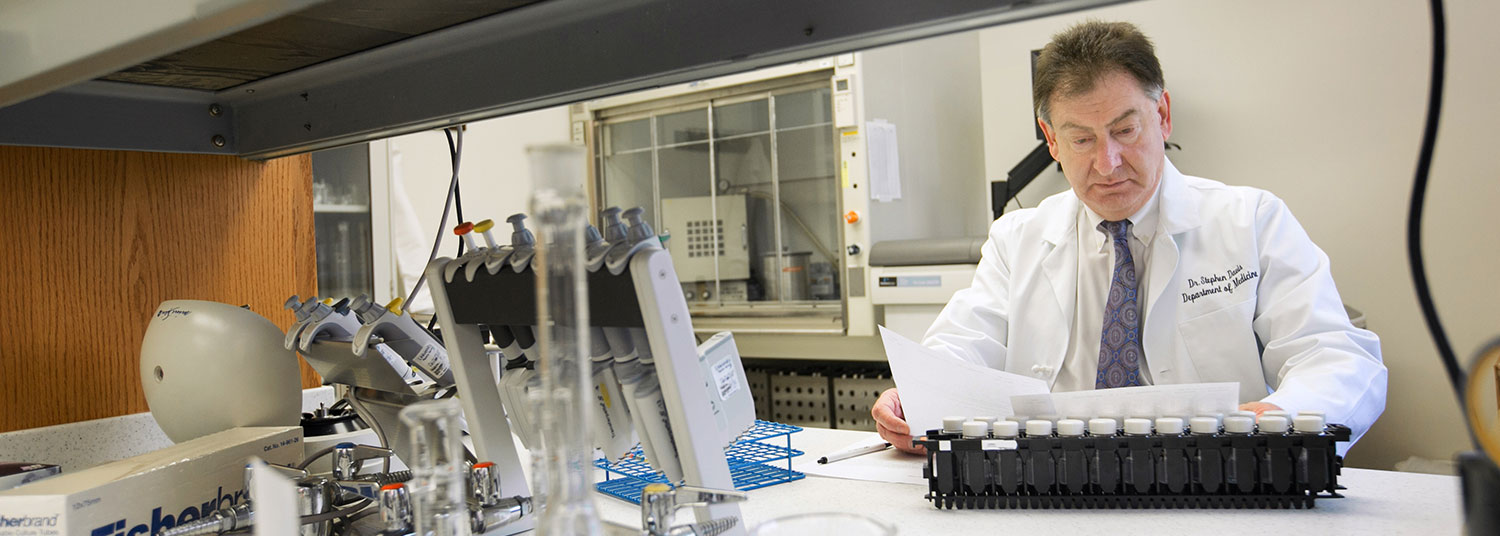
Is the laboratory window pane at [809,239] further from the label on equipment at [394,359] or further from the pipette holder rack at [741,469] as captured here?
the label on equipment at [394,359]

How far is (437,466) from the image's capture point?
0.64 meters

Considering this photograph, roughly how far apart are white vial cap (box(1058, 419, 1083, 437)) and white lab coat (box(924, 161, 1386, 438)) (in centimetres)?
49

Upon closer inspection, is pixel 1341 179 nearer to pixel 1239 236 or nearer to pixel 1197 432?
pixel 1239 236

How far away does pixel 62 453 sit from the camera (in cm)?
145

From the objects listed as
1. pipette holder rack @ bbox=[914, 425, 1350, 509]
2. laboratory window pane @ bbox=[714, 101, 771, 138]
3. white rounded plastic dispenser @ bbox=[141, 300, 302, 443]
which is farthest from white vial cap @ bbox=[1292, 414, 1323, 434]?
laboratory window pane @ bbox=[714, 101, 771, 138]

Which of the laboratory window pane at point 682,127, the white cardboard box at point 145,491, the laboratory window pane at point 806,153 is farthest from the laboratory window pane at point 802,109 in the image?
the white cardboard box at point 145,491

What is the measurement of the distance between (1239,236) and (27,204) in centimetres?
202

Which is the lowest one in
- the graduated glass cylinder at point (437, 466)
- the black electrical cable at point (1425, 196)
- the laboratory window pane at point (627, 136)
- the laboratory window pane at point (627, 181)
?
the graduated glass cylinder at point (437, 466)

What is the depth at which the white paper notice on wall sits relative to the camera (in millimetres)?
3605

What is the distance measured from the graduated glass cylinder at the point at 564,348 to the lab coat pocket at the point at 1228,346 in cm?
149

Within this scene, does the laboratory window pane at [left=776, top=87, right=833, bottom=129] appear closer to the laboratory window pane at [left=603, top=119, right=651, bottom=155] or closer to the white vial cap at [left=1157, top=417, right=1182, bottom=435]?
the laboratory window pane at [left=603, top=119, right=651, bottom=155]

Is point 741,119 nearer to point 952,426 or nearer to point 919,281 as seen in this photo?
point 919,281

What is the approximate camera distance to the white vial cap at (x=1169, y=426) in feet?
3.34

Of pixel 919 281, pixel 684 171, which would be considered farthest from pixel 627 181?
pixel 919 281
